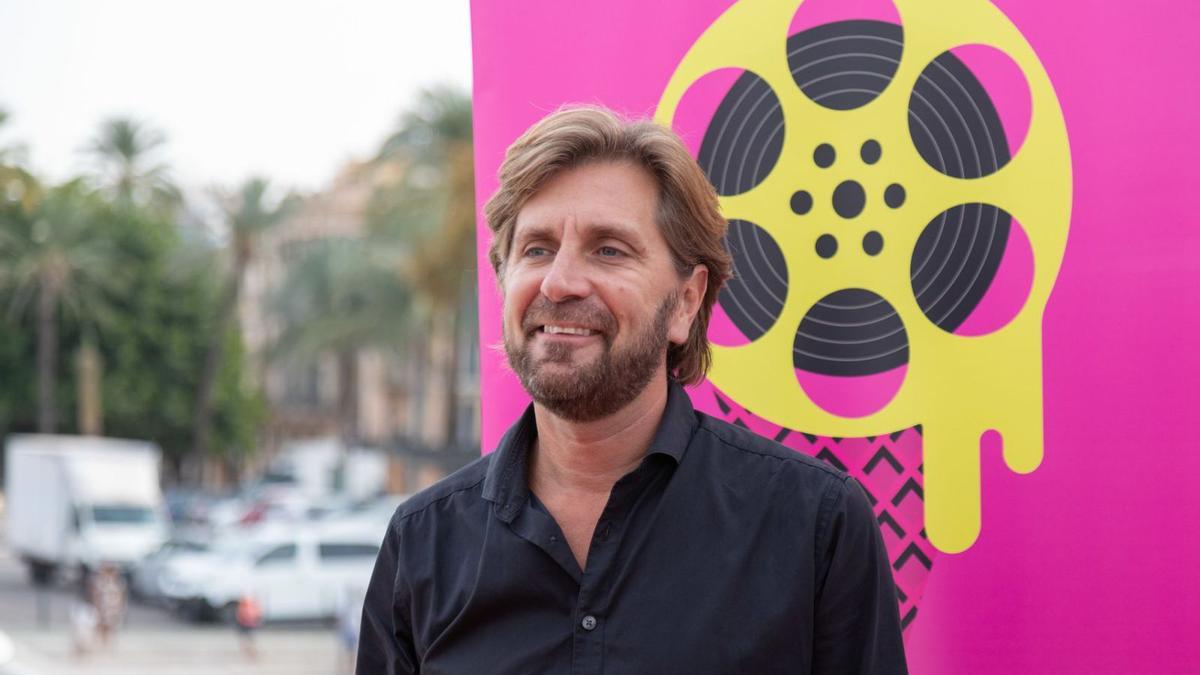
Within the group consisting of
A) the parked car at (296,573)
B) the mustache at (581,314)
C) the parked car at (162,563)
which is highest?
the mustache at (581,314)

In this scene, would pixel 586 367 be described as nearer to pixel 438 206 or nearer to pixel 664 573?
pixel 664 573

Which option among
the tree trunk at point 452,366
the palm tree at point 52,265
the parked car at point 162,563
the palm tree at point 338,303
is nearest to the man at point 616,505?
the parked car at point 162,563

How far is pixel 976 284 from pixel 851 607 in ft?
2.12

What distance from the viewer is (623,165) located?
81.0 inches

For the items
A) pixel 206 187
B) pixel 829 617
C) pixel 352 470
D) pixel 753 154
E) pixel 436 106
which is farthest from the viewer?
pixel 352 470

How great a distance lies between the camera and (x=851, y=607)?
6.23 feet

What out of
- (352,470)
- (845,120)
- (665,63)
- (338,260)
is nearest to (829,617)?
(845,120)

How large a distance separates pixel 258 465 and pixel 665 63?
76.9 metres

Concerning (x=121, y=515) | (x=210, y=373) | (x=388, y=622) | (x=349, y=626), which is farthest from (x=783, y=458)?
(x=210, y=373)

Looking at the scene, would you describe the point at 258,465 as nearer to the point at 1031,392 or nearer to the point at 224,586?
the point at 224,586

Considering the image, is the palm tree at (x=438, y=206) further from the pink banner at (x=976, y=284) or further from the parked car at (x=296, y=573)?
the pink banner at (x=976, y=284)

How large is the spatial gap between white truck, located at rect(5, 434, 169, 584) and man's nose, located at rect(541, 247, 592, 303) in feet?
87.5

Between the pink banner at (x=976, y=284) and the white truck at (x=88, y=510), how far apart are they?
26.4m

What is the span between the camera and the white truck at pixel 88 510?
27.5m
